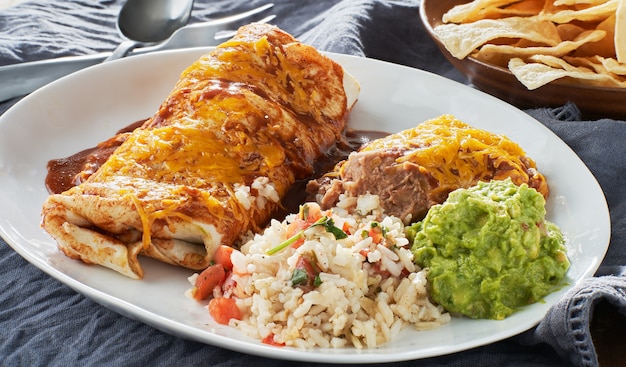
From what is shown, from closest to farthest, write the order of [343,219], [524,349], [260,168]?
[524,349], [343,219], [260,168]

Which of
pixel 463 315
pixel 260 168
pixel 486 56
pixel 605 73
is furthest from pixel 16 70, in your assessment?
pixel 605 73

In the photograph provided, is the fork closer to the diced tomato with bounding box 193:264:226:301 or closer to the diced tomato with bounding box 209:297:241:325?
the diced tomato with bounding box 193:264:226:301

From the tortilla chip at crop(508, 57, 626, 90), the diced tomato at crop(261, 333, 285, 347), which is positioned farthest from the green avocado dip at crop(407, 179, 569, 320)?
the tortilla chip at crop(508, 57, 626, 90)

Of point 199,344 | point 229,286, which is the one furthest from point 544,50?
point 199,344

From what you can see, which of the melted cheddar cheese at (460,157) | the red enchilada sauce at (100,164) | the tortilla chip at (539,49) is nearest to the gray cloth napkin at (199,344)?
the tortilla chip at (539,49)

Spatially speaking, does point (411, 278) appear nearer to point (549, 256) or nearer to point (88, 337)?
point (549, 256)

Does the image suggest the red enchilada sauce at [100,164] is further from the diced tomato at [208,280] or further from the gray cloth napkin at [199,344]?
the diced tomato at [208,280]

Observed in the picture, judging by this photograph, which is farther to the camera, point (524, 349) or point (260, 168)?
point (260, 168)
